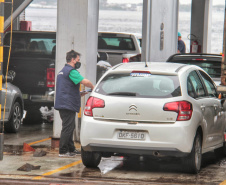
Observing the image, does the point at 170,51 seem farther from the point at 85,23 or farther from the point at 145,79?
the point at 145,79

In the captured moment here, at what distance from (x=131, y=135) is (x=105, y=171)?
809mm

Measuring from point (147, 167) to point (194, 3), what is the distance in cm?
1869

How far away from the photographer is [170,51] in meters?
19.8

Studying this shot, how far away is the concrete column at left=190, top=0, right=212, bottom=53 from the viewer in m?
28.2

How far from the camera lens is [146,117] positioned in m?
9.76

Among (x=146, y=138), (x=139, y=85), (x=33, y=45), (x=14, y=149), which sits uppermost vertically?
(x=33, y=45)

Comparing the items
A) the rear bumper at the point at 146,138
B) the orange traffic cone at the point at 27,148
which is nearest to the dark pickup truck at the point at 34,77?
the orange traffic cone at the point at 27,148

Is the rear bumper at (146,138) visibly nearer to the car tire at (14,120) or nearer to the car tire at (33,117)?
the car tire at (14,120)

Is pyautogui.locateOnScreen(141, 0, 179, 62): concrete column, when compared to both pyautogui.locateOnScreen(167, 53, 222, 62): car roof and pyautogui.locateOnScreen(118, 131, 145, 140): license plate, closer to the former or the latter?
pyautogui.locateOnScreen(167, 53, 222, 62): car roof

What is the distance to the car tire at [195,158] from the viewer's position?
993 cm

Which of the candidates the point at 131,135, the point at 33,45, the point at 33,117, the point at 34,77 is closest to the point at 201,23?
the point at 33,117

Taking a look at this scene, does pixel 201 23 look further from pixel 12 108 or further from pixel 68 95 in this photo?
pixel 68 95

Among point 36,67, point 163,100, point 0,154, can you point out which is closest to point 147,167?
point 163,100

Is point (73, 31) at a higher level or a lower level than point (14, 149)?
higher
